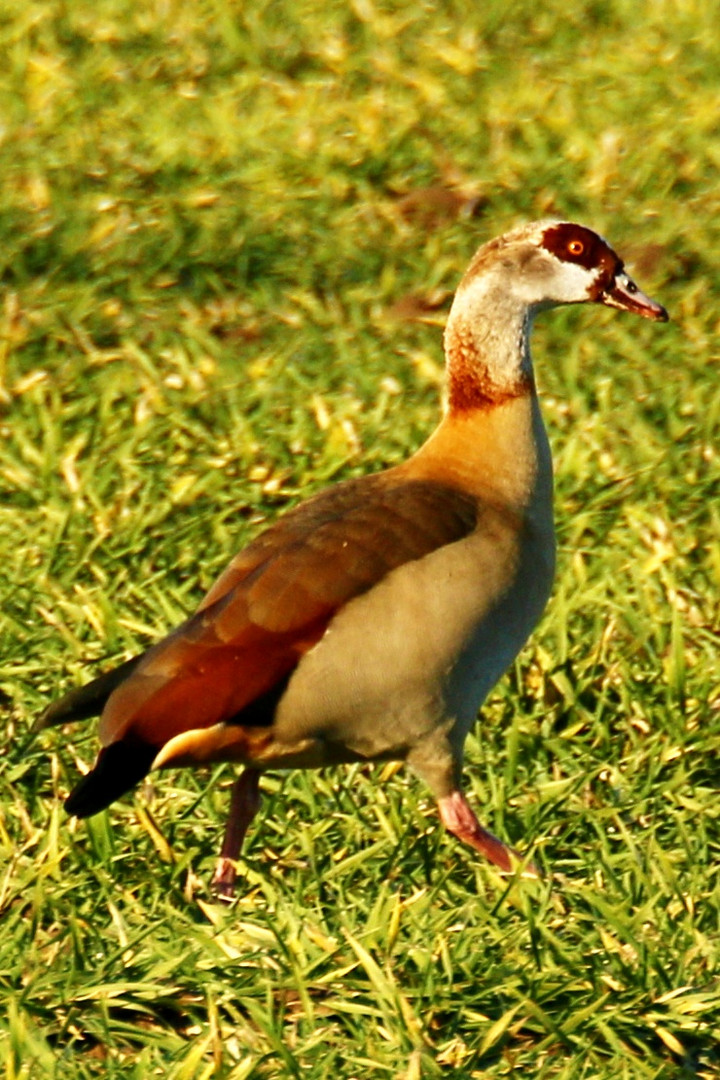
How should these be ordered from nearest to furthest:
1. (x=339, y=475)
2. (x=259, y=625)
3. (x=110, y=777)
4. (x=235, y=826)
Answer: (x=110, y=777), (x=259, y=625), (x=235, y=826), (x=339, y=475)

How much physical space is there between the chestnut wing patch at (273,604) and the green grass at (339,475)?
320 mm

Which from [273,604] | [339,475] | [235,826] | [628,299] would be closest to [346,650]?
[273,604]

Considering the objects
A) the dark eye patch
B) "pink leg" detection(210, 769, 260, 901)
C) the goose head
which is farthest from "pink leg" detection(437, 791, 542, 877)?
the dark eye patch

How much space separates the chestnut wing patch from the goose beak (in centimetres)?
72

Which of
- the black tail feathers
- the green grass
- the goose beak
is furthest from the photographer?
the goose beak

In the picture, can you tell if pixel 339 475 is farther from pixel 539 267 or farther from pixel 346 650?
pixel 346 650

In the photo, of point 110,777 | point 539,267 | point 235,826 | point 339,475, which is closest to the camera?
point 110,777

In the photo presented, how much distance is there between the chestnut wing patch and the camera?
3719mm

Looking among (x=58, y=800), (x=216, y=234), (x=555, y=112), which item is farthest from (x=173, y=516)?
(x=555, y=112)

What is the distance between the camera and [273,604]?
12.5ft

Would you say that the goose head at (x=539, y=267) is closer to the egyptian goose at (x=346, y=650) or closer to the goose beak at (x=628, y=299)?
the goose beak at (x=628, y=299)

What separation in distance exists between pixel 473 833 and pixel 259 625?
57 centimetres

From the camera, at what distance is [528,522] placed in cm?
418

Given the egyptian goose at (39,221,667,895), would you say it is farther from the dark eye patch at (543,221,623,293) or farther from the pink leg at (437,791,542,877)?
the dark eye patch at (543,221,623,293)
